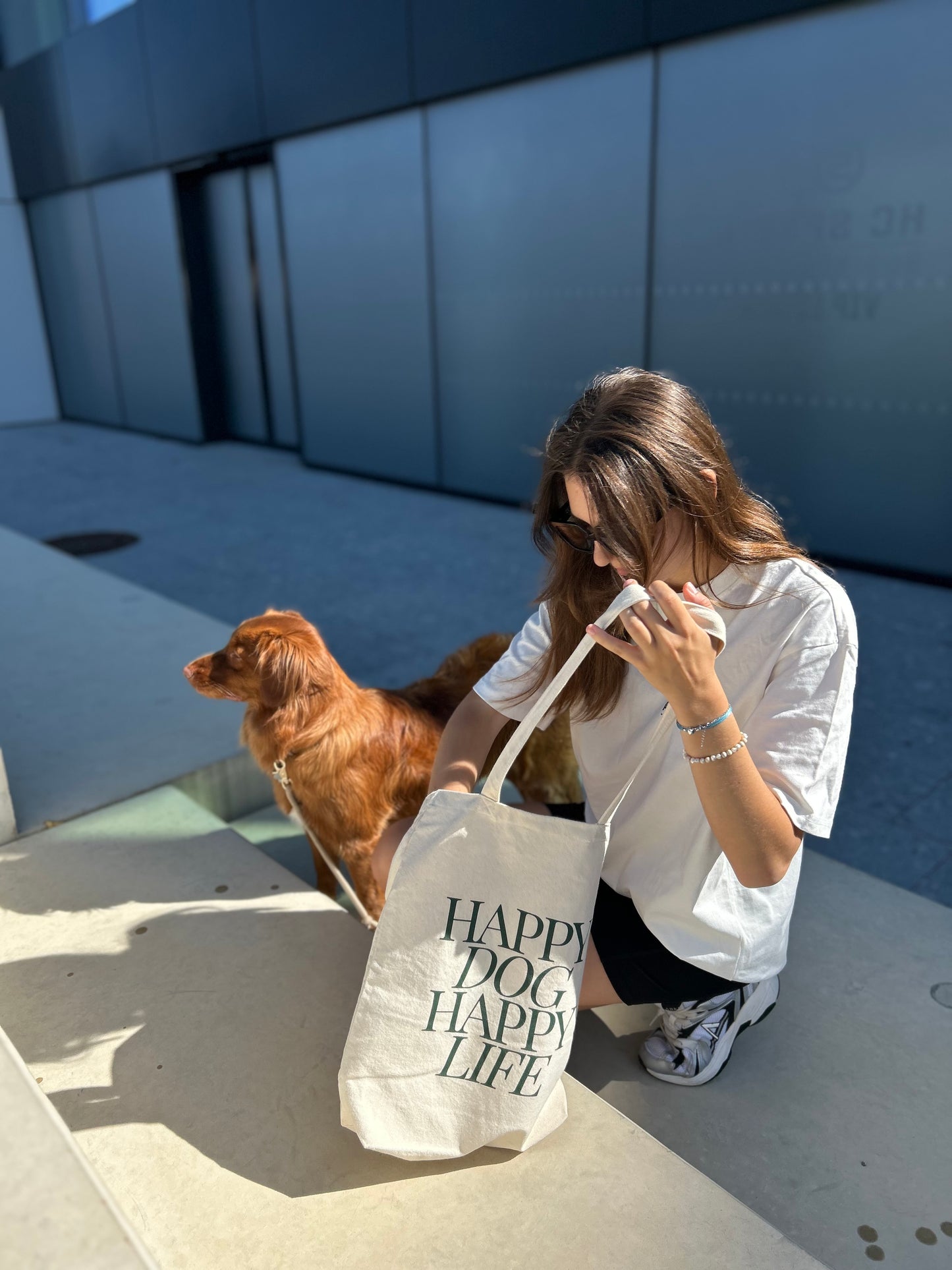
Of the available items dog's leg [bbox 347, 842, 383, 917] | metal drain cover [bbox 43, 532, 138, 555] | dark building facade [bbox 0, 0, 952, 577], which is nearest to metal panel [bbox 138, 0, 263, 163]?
dark building facade [bbox 0, 0, 952, 577]

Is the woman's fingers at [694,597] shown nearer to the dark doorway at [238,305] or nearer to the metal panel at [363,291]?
the metal panel at [363,291]

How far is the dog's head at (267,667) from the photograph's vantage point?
203 centimetres

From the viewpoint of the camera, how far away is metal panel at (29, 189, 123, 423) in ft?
37.2

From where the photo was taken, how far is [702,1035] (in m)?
1.73

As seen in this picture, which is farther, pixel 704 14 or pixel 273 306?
pixel 273 306

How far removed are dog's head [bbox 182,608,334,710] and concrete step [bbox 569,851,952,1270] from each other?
0.94 meters

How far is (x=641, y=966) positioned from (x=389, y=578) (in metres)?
3.98

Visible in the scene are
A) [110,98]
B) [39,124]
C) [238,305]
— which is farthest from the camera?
[39,124]

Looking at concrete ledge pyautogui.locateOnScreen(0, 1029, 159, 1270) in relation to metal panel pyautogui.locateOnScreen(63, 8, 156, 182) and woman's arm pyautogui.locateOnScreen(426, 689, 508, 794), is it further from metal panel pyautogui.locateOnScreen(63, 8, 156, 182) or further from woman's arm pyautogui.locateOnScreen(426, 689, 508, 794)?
metal panel pyautogui.locateOnScreen(63, 8, 156, 182)

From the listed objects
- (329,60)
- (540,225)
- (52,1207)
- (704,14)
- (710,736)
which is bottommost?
(52,1207)

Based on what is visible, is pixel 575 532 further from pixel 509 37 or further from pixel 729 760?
pixel 509 37

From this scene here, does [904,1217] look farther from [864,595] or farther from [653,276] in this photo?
[653,276]

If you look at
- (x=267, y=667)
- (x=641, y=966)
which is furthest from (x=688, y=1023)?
(x=267, y=667)

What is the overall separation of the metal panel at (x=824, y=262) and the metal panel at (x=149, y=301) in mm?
6476
